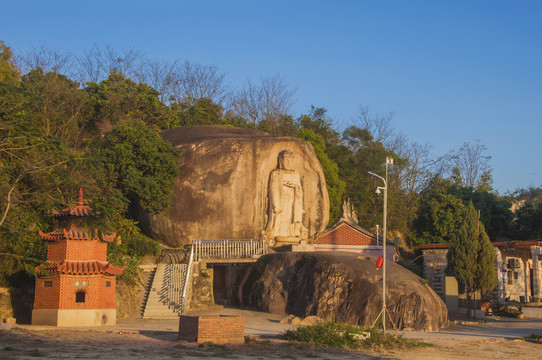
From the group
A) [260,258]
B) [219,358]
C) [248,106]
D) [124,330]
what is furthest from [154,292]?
[248,106]

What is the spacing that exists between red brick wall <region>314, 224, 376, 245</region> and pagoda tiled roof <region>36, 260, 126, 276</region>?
597 inches

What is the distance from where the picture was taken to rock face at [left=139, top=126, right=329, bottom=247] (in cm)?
3172

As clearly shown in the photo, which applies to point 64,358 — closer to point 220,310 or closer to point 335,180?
point 220,310

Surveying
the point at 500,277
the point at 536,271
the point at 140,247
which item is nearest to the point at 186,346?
the point at 140,247

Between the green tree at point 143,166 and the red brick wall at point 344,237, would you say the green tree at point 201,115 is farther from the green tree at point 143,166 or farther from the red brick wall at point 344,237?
the red brick wall at point 344,237

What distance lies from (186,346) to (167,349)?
26.4 inches

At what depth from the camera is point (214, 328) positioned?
17422mm

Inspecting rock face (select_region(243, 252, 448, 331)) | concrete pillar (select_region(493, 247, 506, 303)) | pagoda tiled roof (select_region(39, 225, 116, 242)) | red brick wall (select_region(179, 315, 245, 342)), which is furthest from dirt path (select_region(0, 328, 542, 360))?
concrete pillar (select_region(493, 247, 506, 303))

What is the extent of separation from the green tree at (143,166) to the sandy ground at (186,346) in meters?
9.10

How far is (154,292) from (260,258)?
4.69 meters

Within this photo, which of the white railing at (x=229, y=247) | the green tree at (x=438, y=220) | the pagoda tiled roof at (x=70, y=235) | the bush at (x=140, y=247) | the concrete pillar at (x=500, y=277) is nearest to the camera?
the pagoda tiled roof at (x=70, y=235)

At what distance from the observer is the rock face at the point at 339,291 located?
23594mm

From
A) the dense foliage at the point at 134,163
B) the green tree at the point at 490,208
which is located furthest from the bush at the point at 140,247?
the green tree at the point at 490,208

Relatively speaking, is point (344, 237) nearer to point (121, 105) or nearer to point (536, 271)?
point (536, 271)
